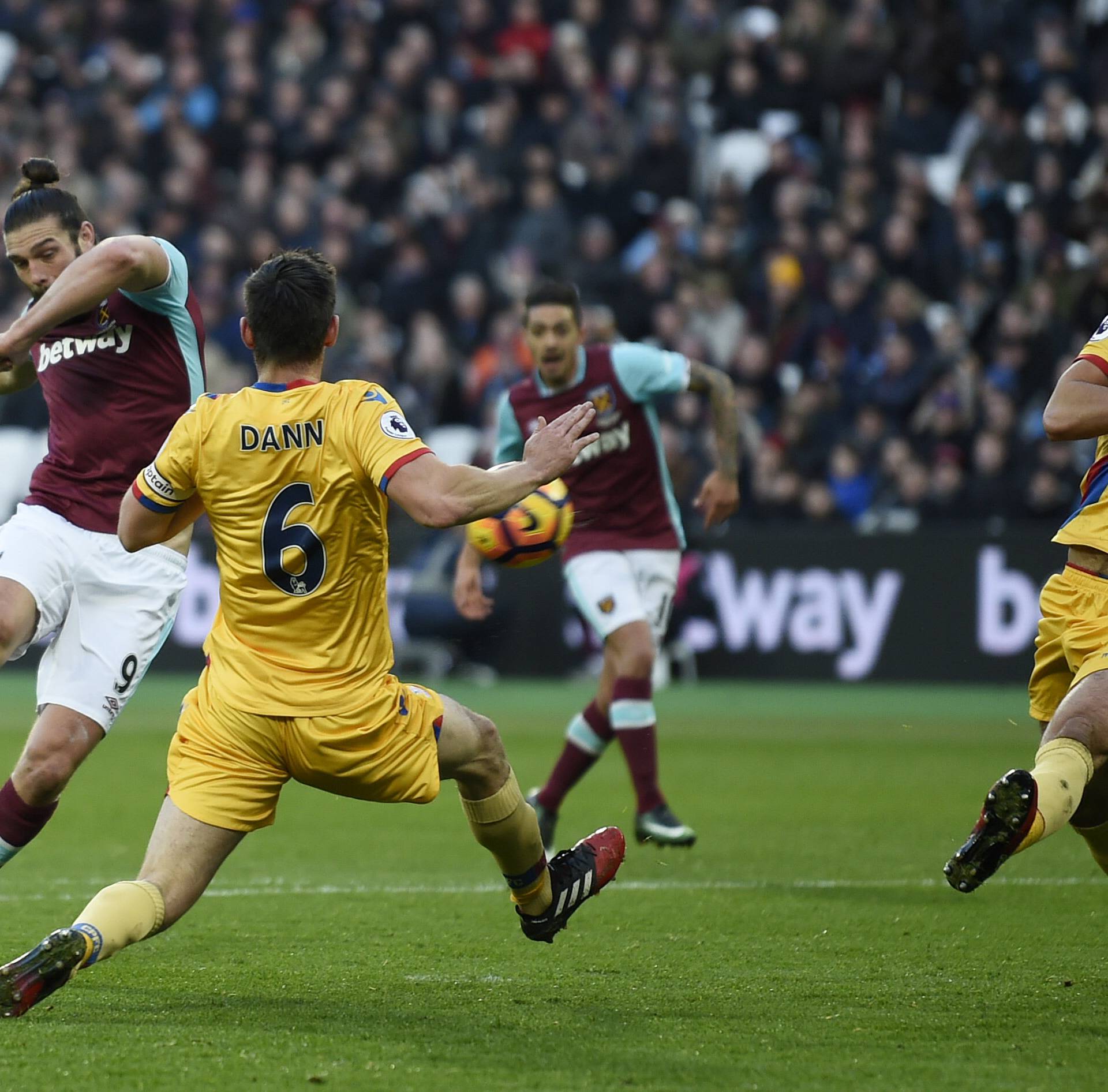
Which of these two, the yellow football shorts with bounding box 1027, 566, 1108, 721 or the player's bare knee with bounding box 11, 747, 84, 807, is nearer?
the yellow football shorts with bounding box 1027, 566, 1108, 721

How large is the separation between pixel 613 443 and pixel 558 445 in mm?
4044

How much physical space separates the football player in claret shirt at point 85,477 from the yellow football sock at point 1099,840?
2934mm

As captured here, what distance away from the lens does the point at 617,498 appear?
28.3 feet

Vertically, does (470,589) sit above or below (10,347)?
below

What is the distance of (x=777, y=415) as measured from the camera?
1711 cm

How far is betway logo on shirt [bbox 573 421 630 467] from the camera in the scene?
8602 mm

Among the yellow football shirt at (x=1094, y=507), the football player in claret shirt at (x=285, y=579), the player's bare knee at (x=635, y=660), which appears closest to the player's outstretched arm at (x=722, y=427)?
the player's bare knee at (x=635, y=660)

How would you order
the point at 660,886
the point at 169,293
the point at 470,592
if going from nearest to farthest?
the point at 169,293
the point at 660,886
the point at 470,592

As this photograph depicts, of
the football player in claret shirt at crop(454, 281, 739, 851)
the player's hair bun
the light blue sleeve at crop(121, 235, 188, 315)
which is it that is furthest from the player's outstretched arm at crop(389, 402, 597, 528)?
the football player in claret shirt at crop(454, 281, 739, 851)

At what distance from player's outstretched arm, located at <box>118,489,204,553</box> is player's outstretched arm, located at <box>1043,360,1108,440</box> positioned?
2341mm

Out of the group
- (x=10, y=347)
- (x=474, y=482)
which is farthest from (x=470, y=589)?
(x=474, y=482)

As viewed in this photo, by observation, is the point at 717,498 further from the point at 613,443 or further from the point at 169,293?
the point at 169,293

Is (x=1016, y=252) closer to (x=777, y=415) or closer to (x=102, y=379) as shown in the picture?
(x=777, y=415)

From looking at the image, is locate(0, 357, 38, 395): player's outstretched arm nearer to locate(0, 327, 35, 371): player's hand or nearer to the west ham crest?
locate(0, 327, 35, 371): player's hand
